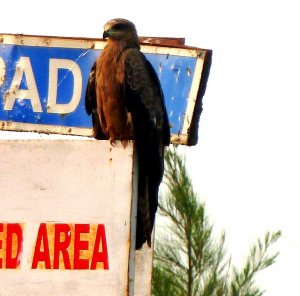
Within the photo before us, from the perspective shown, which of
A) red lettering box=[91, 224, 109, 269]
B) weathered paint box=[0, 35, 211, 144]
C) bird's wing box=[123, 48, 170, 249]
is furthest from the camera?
weathered paint box=[0, 35, 211, 144]

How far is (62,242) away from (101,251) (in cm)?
11

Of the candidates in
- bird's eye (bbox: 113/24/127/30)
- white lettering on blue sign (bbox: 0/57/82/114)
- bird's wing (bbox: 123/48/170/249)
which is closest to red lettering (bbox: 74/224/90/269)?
bird's wing (bbox: 123/48/170/249)

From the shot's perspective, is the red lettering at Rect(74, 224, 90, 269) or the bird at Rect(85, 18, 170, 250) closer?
the red lettering at Rect(74, 224, 90, 269)

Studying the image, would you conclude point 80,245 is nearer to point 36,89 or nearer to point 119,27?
point 36,89

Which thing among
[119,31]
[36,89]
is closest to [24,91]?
[36,89]

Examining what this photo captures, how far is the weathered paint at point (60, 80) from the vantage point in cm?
414

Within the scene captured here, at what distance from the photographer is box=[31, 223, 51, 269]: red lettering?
268 cm

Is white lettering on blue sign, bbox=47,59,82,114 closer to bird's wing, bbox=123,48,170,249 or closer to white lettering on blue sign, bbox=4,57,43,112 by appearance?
white lettering on blue sign, bbox=4,57,43,112

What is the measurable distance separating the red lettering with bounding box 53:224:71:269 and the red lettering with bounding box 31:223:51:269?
0.02 metres

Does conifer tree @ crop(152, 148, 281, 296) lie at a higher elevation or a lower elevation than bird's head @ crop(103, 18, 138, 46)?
lower

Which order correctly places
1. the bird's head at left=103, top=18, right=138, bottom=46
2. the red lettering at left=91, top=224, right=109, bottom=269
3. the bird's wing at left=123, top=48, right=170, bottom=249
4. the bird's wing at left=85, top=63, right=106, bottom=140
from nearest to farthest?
1. the red lettering at left=91, top=224, right=109, bottom=269
2. the bird's wing at left=123, top=48, right=170, bottom=249
3. the bird's wing at left=85, top=63, right=106, bottom=140
4. the bird's head at left=103, top=18, right=138, bottom=46

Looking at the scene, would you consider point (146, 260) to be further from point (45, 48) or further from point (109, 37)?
point (109, 37)

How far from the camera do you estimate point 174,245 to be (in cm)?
557

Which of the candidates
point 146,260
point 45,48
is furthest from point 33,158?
point 45,48
